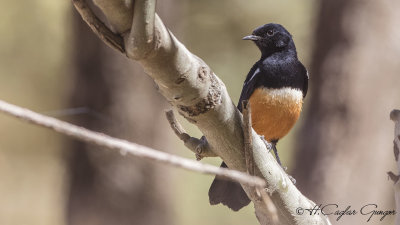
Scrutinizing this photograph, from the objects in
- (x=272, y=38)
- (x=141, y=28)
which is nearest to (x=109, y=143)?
(x=141, y=28)

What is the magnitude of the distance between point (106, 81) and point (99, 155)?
767 mm

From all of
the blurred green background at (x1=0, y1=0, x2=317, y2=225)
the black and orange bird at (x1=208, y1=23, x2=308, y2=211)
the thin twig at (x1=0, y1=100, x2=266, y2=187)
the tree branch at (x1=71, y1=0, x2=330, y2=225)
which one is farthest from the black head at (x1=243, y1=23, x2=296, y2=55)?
the blurred green background at (x1=0, y1=0, x2=317, y2=225)

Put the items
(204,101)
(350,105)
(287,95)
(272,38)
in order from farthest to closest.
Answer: (350,105) → (272,38) → (287,95) → (204,101)

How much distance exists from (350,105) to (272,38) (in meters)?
3.40

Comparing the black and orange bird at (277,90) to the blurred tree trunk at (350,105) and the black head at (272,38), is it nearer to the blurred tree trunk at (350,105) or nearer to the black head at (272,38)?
the black head at (272,38)

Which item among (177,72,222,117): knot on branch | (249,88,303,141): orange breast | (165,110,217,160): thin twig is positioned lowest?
(249,88,303,141): orange breast

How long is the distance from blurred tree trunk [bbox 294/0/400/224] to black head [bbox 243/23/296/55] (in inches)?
122

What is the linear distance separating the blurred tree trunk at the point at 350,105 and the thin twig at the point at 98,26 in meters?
5.14

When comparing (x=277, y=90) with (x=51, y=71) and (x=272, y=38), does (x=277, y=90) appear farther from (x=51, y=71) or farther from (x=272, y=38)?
(x=51, y=71)

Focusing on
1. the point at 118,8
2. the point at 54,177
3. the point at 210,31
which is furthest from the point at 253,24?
the point at 118,8

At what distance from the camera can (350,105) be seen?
689 centimetres

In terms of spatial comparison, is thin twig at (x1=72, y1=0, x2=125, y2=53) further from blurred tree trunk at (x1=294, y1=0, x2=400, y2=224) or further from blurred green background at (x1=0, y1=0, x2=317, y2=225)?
blurred green background at (x1=0, y1=0, x2=317, y2=225)

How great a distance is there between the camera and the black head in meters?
3.62

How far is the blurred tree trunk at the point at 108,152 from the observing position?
6391mm
